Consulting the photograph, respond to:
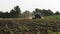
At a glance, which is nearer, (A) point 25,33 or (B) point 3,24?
(A) point 25,33

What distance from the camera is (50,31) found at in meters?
16.8

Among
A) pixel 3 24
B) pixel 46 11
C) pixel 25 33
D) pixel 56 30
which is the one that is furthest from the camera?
pixel 46 11

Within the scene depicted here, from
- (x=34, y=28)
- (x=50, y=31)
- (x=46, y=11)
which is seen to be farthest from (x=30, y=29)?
(x=46, y=11)

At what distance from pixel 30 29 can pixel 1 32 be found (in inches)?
112

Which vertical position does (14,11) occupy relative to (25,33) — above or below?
above

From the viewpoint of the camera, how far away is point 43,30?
55.9 feet

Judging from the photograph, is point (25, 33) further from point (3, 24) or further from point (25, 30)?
point (3, 24)

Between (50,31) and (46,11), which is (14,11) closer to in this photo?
(46,11)

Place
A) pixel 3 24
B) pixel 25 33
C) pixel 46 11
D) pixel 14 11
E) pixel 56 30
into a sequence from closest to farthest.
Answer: pixel 25 33 < pixel 56 30 < pixel 3 24 < pixel 14 11 < pixel 46 11

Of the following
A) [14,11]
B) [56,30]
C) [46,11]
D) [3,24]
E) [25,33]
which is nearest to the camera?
[25,33]

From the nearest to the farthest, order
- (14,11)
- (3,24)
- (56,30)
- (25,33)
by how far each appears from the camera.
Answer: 1. (25,33)
2. (56,30)
3. (3,24)
4. (14,11)

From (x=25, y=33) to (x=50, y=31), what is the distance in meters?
2.34

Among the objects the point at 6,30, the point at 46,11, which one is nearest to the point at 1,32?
the point at 6,30

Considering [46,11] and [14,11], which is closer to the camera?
[14,11]
